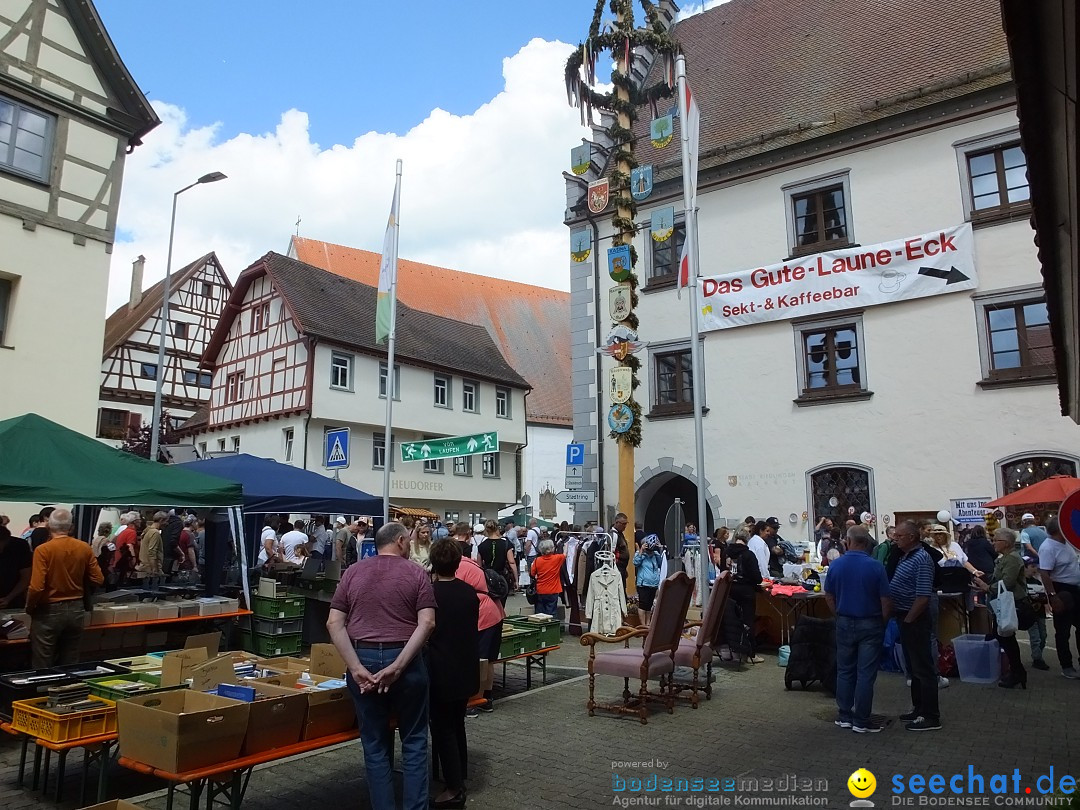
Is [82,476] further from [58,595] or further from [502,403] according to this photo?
[502,403]

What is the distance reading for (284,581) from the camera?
37.4 feet

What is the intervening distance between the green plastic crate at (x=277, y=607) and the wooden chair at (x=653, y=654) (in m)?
3.97

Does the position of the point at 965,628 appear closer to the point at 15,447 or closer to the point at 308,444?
the point at 15,447

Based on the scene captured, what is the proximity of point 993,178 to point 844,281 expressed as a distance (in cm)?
339

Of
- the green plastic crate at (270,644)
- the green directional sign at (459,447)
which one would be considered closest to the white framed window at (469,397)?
the green directional sign at (459,447)

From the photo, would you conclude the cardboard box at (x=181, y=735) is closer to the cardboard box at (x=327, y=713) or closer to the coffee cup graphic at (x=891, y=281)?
the cardboard box at (x=327, y=713)

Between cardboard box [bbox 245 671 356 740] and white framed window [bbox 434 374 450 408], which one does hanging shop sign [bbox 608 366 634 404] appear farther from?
white framed window [bbox 434 374 450 408]

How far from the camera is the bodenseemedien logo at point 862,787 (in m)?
5.12

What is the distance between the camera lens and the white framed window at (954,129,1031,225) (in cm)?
1585

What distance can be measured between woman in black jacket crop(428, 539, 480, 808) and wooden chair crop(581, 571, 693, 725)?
2.26 meters

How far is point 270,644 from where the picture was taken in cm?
954

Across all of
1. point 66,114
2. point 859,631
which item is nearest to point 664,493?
point 859,631

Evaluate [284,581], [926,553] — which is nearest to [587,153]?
[284,581]

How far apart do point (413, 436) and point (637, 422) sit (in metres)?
19.8
